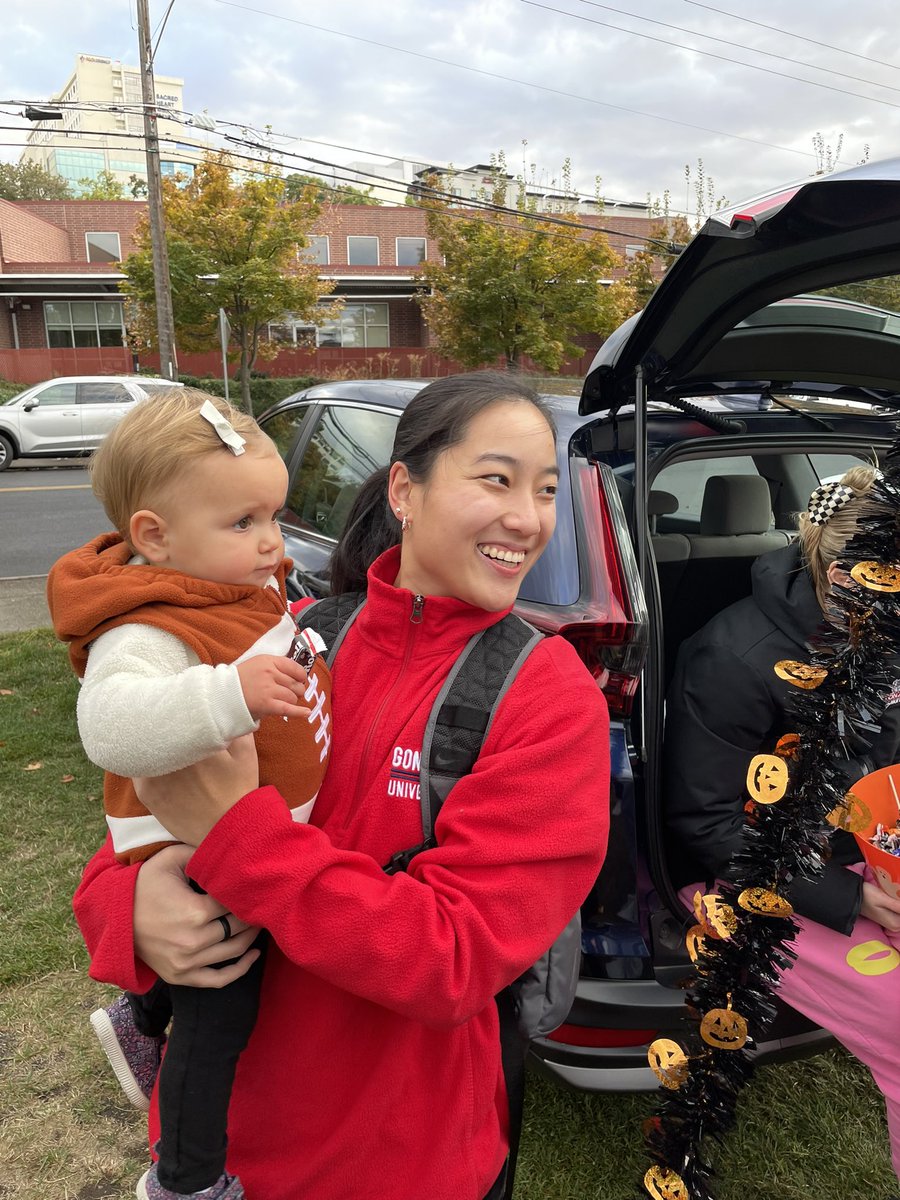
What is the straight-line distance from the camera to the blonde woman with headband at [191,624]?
114cm

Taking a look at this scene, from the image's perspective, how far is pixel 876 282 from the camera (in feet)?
5.41

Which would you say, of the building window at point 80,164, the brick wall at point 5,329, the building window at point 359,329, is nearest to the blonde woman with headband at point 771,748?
the building window at point 359,329

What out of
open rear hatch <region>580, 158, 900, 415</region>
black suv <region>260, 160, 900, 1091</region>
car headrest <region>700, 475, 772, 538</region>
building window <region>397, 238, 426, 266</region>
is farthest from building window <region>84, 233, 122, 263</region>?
open rear hatch <region>580, 158, 900, 415</region>

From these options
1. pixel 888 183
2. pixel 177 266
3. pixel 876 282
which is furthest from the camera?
pixel 177 266

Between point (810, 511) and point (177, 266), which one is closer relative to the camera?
point (810, 511)

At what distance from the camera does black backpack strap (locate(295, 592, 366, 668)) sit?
143 cm

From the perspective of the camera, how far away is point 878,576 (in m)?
1.35

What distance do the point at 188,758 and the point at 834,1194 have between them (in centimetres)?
210

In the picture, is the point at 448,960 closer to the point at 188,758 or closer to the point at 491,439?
the point at 188,758

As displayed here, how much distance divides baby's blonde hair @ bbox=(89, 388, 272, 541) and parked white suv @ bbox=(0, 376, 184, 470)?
1686 cm

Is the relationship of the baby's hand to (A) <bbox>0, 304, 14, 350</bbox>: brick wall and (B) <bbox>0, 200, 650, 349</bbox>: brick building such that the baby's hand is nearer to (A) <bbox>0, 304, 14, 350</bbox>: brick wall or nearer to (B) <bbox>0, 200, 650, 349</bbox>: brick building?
(B) <bbox>0, 200, 650, 349</bbox>: brick building

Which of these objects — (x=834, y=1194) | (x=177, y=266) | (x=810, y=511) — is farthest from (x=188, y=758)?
(x=177, y=266)

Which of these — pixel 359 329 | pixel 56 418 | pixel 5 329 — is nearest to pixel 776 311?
pixel 56 418

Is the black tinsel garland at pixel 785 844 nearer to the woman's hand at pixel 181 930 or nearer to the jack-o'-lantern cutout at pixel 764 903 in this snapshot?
the jack-o'-lantern cutout at pixel 764 903
